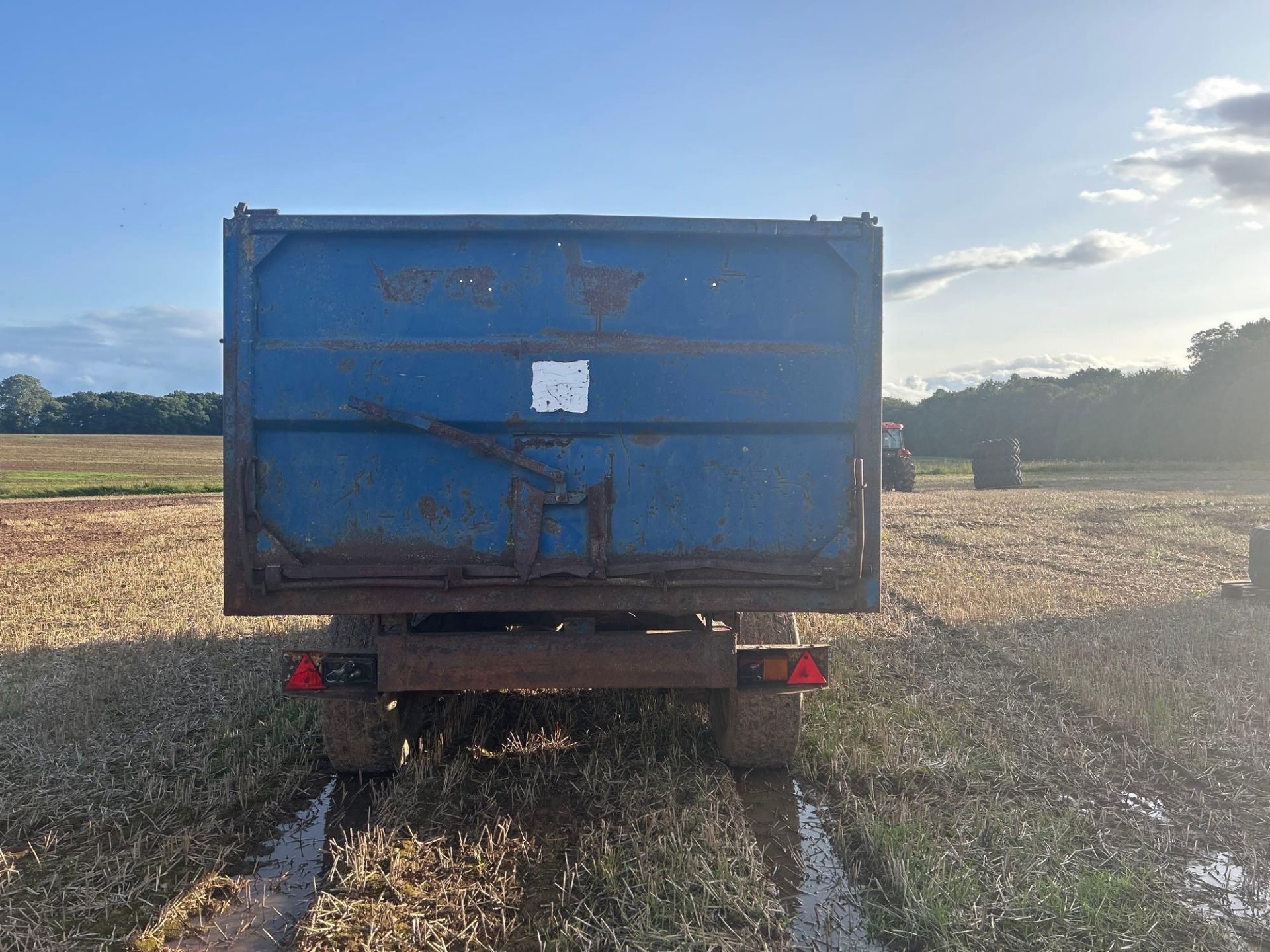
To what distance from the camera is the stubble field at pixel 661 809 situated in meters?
2.91

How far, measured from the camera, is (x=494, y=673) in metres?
3.73

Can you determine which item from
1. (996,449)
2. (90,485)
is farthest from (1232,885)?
(90,485)

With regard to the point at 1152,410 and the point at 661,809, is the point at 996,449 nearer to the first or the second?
the point at 661,809

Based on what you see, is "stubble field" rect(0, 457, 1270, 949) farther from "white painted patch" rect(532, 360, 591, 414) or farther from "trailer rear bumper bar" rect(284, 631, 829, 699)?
"white painted patch" rect(532, 360, 591, 414)

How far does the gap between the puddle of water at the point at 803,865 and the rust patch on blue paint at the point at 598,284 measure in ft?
7.44

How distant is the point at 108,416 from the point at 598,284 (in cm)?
8812

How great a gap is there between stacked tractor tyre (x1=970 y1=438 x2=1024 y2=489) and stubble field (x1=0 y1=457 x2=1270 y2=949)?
23.6 meters

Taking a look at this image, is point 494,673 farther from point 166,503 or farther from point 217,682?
point 166,503

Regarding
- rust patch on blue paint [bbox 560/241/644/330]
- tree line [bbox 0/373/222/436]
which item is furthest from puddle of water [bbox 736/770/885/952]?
tree line [bbox 0/373/222/436]

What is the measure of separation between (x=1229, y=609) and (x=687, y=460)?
6721mm

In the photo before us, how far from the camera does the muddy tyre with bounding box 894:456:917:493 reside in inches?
1115

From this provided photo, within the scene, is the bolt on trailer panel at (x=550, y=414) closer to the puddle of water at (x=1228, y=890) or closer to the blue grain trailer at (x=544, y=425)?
the blue grain trailer at (x=544, y=425)

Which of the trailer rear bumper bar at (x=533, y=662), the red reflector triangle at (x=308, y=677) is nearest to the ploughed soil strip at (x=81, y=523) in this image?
the red reflector triangle at (x=308, y=677)

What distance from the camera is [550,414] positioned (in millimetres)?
3600
